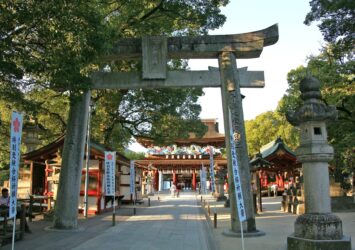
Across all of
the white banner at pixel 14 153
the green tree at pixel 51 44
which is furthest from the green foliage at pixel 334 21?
the white banner at pixel 14 153

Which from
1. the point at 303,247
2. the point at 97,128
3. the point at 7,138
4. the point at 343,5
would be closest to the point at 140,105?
the point at 97,128

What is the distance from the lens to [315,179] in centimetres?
874

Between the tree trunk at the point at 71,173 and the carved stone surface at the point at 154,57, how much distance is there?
7.81ft

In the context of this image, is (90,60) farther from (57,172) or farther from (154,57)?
(57,172)

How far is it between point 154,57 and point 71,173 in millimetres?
4709

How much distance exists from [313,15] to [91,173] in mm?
12666

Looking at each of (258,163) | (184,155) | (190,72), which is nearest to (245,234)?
(190,72)

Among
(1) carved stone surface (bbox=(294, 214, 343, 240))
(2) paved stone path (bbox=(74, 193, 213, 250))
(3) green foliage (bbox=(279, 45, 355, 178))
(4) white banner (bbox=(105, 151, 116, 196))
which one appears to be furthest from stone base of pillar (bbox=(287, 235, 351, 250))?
(3) green foliage (bbox=(279, 45, 355, 178))

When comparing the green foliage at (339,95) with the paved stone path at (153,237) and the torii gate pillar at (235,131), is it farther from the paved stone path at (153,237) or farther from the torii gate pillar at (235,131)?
the paved stone path at (153,237)

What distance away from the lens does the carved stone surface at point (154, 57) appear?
42.2ft

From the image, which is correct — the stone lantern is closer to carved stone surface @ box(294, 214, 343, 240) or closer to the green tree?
carved stone surface @ box(294, 214, 343, 240)

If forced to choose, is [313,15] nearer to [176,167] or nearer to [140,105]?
[140,105]

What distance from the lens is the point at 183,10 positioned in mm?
15562

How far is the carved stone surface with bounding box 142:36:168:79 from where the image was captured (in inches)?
506
